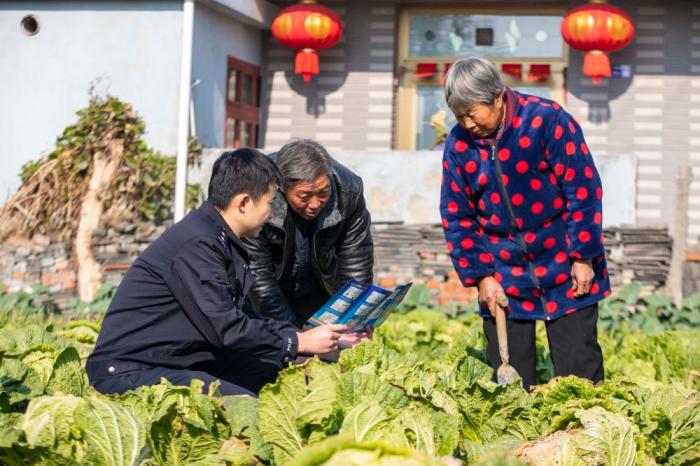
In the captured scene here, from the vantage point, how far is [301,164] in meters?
4.40

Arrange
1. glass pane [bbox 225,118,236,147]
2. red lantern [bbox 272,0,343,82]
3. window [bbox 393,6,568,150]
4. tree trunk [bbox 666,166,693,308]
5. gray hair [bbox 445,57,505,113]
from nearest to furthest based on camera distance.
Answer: gray hair [bbox 445,57,505,113], tree trunk [bbox 666,166,693,308], red lantern [bbox 272,0,343,82], glass pane [bbox 225,118,236,147], window [bbox 393,6,568,150]

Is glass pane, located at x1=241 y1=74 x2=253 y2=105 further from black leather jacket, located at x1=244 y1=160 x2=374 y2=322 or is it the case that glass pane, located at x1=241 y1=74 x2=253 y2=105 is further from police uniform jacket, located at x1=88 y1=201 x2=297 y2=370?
police uniform jacket, located at x1=88 y1=201 x2=297 y2=370

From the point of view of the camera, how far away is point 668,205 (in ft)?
39.9

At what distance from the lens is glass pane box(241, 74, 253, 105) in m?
12.9

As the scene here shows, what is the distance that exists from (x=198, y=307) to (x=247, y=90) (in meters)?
9.37

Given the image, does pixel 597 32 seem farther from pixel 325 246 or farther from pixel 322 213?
pixel 322 213

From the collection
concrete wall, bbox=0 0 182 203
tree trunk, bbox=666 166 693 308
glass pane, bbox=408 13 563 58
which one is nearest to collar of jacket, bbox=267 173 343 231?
tree trunk, bbox=666 166 693 308

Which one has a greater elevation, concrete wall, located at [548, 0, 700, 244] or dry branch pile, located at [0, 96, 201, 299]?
concrete wall, located at [548, 0, 700, 244]

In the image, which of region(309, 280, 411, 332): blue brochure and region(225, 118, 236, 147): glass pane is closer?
region(309, 280, 411, 332): blue brochure

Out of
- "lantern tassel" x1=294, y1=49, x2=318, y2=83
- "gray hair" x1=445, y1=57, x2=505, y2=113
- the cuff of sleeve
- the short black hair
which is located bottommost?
the cuff of sleeve

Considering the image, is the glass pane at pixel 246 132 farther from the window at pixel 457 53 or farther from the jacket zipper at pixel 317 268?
the jacket zipper at pixel 317 268

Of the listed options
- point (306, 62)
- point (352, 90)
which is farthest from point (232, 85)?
point (352, 90)

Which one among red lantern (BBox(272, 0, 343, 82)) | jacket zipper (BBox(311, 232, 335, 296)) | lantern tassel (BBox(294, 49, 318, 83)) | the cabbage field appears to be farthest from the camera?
lantern tassel (BBox(294, 49, 318, 83))

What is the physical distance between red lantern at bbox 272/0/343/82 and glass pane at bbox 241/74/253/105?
71 centimetres
